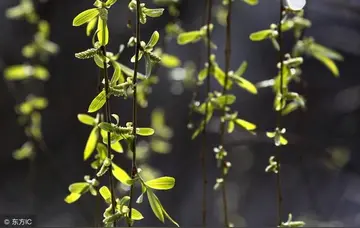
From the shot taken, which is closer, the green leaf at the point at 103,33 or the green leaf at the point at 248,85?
the green leaf at the point at 103,33

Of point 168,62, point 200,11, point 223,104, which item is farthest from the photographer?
point 200,11

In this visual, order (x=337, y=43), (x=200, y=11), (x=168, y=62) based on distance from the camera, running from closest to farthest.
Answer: (x=168, y=62), (x=200, y=11), (x=337, y=43)

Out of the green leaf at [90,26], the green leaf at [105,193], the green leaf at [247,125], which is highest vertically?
the green leaf at [90,26]

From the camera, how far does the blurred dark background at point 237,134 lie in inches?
54.7

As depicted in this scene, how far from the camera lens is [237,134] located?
1326mm

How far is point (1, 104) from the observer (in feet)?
5.08

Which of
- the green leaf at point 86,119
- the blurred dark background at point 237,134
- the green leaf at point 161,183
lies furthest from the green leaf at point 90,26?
the blurred dark background at point 237,134

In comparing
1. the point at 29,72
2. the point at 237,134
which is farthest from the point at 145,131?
the point at 237,134

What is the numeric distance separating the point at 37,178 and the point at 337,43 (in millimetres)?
885

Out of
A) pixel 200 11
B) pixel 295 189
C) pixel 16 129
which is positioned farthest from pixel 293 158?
pixel 16 129

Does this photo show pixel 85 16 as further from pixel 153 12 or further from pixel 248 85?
pixel 248 85

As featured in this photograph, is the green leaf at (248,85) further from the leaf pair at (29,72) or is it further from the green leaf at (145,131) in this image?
the leaf pair at (29,72)

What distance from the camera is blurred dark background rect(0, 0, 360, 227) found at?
4.56 ft

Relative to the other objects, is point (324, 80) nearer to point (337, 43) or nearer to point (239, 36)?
point (337, 43)
